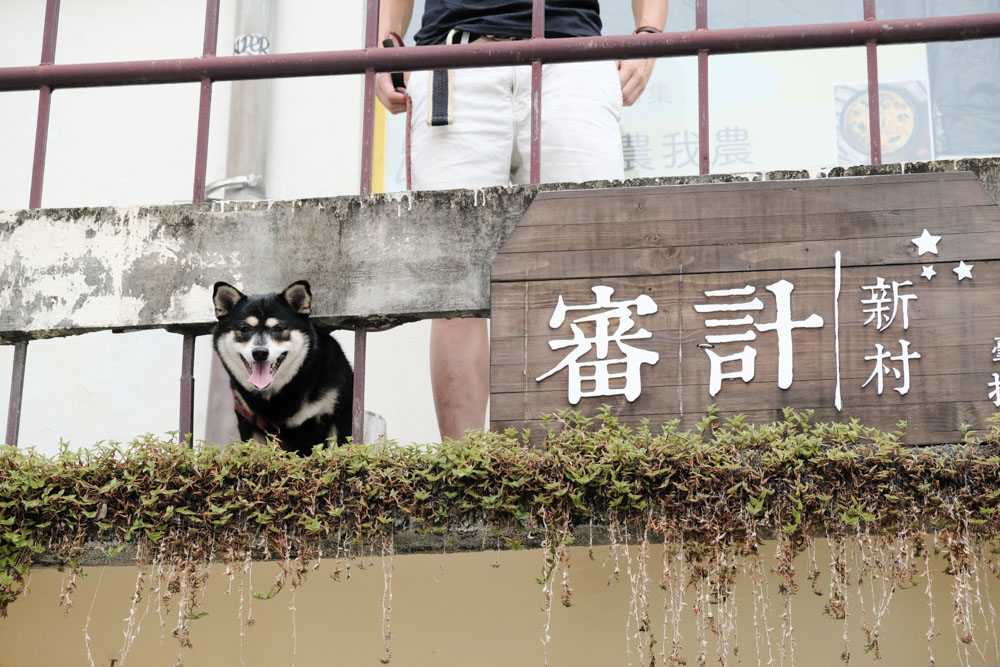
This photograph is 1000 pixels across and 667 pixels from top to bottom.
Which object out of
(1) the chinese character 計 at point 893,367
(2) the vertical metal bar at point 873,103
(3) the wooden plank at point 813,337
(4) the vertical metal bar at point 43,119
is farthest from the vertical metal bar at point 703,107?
(4) the vertical metal bar at point 43,119

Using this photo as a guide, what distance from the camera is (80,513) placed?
4367 mm

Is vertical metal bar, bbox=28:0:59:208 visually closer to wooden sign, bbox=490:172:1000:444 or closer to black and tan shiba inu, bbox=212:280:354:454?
black and tan shiba inu, bbox=212:280:354:454

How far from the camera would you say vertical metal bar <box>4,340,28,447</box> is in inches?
185

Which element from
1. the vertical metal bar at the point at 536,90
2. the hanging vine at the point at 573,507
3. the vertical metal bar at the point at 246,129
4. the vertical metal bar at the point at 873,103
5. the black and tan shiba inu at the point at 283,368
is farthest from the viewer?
the vertical metal bar at the point at 246,129

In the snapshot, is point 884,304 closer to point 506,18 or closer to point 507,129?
point 507,129

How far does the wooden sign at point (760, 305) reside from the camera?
446 cm

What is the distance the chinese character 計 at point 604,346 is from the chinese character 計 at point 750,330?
0.61 feet

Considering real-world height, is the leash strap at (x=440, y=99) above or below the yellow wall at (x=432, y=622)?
above

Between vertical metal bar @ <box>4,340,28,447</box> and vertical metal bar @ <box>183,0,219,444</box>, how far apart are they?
1.75ft

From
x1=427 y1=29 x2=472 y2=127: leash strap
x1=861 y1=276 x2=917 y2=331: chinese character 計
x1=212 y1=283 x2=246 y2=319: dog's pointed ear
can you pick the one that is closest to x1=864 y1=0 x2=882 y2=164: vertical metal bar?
x1=861 y1=276 x2=917 y2=331: chinese character 計

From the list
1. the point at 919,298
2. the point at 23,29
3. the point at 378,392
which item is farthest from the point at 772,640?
the point at 23,29

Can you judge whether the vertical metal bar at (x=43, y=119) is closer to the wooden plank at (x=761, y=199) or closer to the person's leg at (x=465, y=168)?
the person's leg at (x=465, y=168)

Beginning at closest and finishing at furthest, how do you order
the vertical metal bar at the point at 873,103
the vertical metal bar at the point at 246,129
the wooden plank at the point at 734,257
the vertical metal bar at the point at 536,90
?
the wooden plank at the point at 734,257 → the vertical metal bar at the point at 873,103 → the vertical metal bar at the point at 536,90 → the vertical metal bar at the point at 246,129

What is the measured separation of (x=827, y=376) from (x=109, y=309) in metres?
2.46
